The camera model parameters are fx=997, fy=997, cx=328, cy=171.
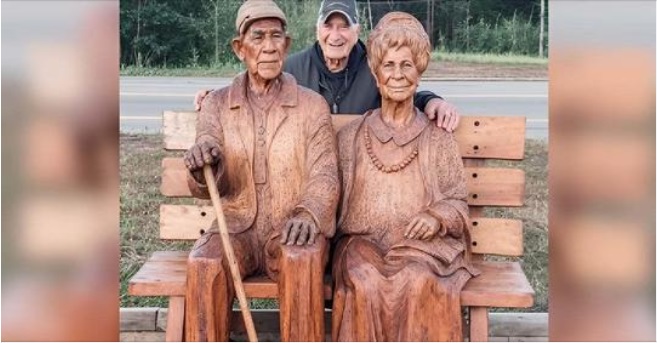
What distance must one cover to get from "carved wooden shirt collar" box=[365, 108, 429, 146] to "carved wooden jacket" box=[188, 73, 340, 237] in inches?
6.4

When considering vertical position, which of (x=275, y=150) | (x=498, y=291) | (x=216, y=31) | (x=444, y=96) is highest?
(x=216, y=31)

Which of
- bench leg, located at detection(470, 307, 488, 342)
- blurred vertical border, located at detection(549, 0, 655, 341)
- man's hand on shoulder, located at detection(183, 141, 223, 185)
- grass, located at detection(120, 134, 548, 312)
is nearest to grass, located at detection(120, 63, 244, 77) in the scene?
grass, located at detection(120, 134, 548, 312)

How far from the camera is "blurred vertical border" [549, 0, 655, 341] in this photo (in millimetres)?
2133

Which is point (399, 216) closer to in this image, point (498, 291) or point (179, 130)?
point (498, 291)

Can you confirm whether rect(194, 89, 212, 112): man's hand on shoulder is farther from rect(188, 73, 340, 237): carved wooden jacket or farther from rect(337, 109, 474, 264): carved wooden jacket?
rect(337, 109, 474, 264): carved wooden jacket

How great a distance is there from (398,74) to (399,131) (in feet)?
0.77

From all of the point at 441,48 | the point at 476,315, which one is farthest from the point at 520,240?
the point at 441,48

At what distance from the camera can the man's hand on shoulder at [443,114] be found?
3.62 m

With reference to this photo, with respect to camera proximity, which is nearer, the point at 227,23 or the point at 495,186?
the point at 495,186

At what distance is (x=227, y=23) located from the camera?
645cm

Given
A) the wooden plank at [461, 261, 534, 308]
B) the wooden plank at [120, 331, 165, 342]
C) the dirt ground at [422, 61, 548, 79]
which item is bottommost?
the wooden plank at [120, 331, 165, 342]

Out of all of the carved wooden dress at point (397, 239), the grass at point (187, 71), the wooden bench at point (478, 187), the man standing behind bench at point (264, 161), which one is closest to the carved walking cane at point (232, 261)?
the man standing behind bench at point (264, 161)

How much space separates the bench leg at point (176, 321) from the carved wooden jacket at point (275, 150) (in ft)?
1.06

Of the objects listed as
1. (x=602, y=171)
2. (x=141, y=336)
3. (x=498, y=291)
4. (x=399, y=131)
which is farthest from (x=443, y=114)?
(x=141, y=336)
